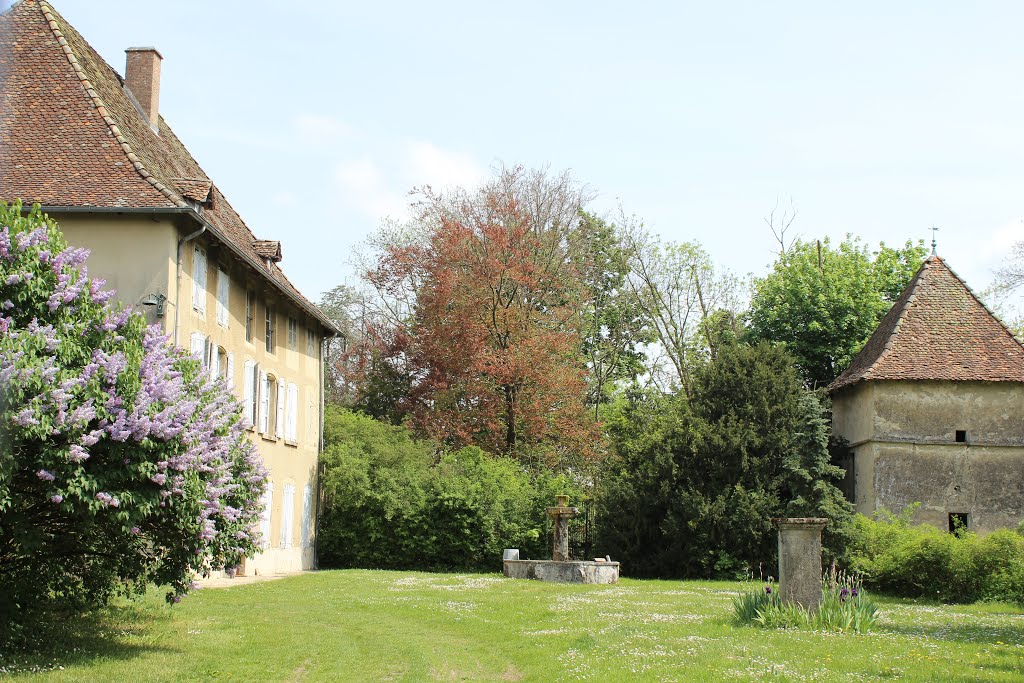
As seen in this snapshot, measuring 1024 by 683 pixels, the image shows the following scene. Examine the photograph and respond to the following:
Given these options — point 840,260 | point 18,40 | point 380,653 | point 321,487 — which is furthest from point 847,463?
point 18,40

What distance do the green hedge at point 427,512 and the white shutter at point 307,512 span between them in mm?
620

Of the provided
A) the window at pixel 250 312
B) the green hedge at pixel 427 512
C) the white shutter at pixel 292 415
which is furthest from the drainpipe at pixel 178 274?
the green hedge at pixel 427 512

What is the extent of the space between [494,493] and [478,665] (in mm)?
19288

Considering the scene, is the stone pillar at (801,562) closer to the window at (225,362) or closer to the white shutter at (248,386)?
the window at (225,362)

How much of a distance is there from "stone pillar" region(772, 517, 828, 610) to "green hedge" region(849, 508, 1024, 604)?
322 inches

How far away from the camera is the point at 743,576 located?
29.2 meters

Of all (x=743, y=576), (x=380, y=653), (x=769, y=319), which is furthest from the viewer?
(x=769, y=319)

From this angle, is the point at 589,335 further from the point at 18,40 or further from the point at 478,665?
the point at 478,665

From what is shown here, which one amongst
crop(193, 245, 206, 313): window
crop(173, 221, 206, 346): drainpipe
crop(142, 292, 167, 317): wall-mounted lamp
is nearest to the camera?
crop(142, 292, 167, 317): wall-mounted lamp

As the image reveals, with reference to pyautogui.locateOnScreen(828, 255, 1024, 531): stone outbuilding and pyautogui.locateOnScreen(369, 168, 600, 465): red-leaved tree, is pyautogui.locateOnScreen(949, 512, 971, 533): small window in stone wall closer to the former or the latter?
pyautogui.locateOnScreen(828, 255, 1024, 531): stone outbuilding

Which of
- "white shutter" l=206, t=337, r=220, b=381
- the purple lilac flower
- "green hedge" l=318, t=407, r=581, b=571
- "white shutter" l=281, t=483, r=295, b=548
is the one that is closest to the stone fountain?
"green hedge" l=318, t=407, r=581, b=571

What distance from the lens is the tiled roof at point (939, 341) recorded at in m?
32.4

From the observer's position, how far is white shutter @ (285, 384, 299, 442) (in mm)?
30203

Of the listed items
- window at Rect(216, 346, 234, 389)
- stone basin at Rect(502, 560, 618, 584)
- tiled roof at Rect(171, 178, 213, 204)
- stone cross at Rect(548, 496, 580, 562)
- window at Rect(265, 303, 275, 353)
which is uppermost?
tiled roof at Rect(171, 178, 213, 204)
